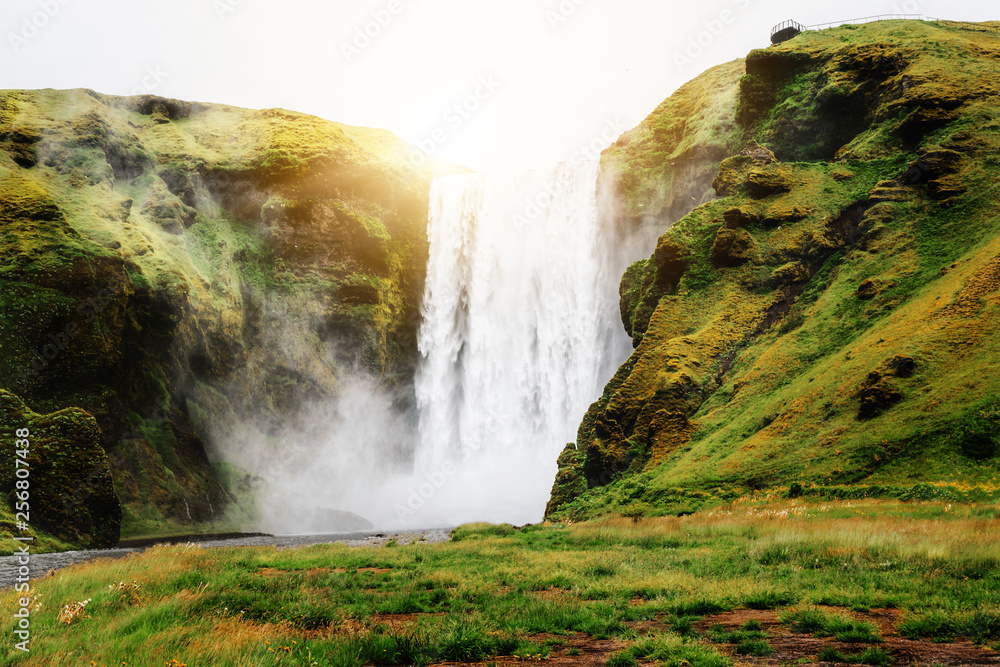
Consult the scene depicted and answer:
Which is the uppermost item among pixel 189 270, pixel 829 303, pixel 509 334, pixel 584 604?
pixel 189 270

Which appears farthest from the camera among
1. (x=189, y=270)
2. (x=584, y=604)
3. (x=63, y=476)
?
(x=189, y=270)

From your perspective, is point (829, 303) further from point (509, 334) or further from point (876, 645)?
point (509, 334)

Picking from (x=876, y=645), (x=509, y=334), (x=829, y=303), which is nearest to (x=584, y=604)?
(x=876, y=645)

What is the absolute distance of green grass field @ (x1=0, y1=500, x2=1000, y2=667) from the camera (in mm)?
7219

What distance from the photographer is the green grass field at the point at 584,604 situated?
722cm

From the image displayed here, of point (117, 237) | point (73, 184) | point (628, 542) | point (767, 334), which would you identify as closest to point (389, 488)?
point (117, 237)

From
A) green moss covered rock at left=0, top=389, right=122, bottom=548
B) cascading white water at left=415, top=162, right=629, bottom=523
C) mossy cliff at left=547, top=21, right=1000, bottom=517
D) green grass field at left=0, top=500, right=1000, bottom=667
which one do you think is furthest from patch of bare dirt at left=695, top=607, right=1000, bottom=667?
cascading white water at left=415, top=162, right=629, bottom=523

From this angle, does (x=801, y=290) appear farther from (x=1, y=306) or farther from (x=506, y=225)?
(x=1, y=306)

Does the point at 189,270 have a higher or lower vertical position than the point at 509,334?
higher

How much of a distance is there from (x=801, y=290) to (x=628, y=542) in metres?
23.3

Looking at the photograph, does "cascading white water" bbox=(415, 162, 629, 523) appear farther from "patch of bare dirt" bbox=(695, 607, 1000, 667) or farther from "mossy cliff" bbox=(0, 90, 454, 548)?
"patch of bare dirt" bbox=(695, 607, 1000, 667)

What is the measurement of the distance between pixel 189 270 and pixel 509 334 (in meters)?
Answer: 31.3

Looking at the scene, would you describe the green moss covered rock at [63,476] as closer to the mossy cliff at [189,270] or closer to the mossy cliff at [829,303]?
the mossy cliff at [189,270]

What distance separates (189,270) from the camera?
56.5m
